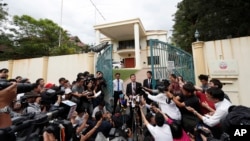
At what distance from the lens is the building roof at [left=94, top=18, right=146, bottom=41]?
15.1 meters

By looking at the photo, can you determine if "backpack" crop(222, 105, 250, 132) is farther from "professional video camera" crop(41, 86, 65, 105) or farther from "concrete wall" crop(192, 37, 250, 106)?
"concrete wall" crop(192, 37, 250, 106)

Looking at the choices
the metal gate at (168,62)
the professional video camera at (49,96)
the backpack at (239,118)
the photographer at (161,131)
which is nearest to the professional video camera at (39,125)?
the professional video camera at (49,96)

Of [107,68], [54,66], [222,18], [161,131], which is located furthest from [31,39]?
[161,131]

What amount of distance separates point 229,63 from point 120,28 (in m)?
12.5

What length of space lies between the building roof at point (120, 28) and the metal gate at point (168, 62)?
1019 cm

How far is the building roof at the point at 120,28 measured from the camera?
15.1 meters

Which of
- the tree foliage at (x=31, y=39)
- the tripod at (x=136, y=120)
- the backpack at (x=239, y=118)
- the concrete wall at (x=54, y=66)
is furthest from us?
the tree foliage at (x=31, y=39)

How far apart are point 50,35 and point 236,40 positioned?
16649 mm

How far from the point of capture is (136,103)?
366cm

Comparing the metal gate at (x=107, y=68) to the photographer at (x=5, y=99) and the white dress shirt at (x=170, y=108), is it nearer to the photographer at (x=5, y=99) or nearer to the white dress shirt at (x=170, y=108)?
the white dress shirt at (x=170, y=108)

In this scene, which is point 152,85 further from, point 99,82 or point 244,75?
point 244,75

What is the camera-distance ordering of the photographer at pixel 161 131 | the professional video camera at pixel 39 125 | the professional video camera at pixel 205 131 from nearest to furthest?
the professional video camera at pixel 39 125 → the professional video camera at pixel 205 131 → the photographer at pixel 161 131

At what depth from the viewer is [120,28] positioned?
16.2m

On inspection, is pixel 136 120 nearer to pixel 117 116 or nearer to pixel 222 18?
pixel 117 116
